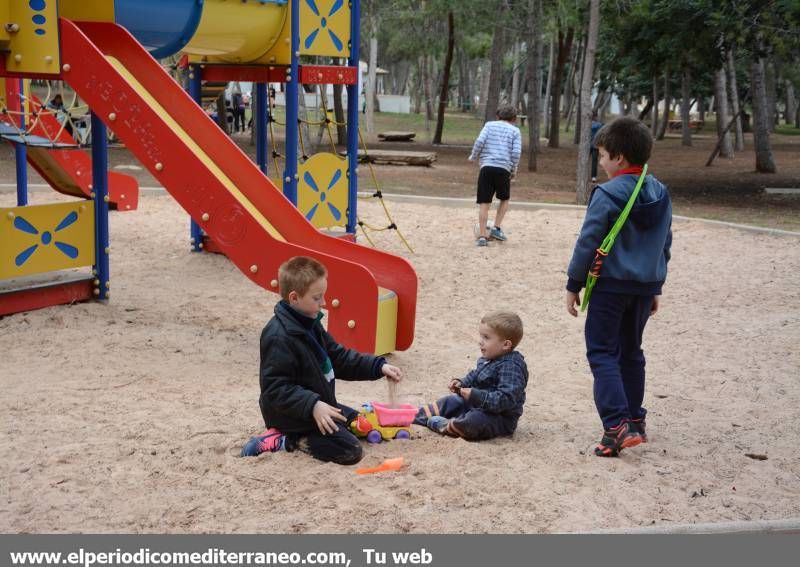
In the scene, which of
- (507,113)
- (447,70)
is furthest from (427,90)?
(507,113)

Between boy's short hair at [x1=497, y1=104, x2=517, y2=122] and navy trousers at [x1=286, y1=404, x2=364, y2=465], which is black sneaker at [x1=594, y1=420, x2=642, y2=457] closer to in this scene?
navy trousers at [x1=286, y1=404, x2=364, y2=465]

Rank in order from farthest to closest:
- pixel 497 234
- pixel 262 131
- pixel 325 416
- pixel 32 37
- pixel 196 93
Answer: pixel 497 234
pixel 262 131
pixel 196 93
pixel 32 37
pixel 325 416

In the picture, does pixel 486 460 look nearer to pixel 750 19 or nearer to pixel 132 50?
pixel 132 50

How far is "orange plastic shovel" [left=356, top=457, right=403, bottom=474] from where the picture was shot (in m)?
4.25

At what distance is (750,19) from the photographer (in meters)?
15.5

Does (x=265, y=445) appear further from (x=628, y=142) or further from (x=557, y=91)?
(x=557, y=91)

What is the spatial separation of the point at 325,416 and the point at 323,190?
577 centimetres

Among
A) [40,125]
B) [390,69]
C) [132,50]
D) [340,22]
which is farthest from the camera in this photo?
[390,69]

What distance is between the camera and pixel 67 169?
11352mm

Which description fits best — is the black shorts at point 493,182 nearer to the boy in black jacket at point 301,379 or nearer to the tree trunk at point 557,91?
the boy in black jacket at point 301,379

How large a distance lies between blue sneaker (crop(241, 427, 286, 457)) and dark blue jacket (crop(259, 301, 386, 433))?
0.04 metres

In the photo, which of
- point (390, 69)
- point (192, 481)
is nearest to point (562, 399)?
point (192, 481)

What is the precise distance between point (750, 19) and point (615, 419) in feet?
41.8

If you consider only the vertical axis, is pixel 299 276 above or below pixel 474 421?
above
